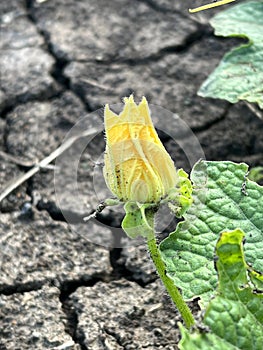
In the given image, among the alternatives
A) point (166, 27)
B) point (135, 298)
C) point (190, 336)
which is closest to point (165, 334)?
point (135, 298)

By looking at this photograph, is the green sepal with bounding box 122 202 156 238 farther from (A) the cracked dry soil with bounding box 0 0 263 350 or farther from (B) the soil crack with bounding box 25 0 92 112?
(B) the soil crack with bounding box 25 0 92 112

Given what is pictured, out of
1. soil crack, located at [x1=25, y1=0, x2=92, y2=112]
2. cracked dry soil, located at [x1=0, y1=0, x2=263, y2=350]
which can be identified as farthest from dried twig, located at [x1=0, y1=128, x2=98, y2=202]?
soil crack, located at [x1=25, y1=0, x2=92, y2=112]

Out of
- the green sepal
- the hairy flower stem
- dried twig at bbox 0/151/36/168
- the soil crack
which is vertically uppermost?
the green sepal

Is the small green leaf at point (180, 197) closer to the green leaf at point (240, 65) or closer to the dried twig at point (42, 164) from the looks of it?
the green leaf at point (240, 65)

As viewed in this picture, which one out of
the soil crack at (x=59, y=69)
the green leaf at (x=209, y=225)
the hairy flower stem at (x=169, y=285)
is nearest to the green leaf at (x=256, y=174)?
the green leaf at (x=209, y=225)

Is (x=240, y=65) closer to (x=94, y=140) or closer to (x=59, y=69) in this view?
(x=94, y=140)

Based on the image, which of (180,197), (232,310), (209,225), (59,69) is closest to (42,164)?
(59,69)
